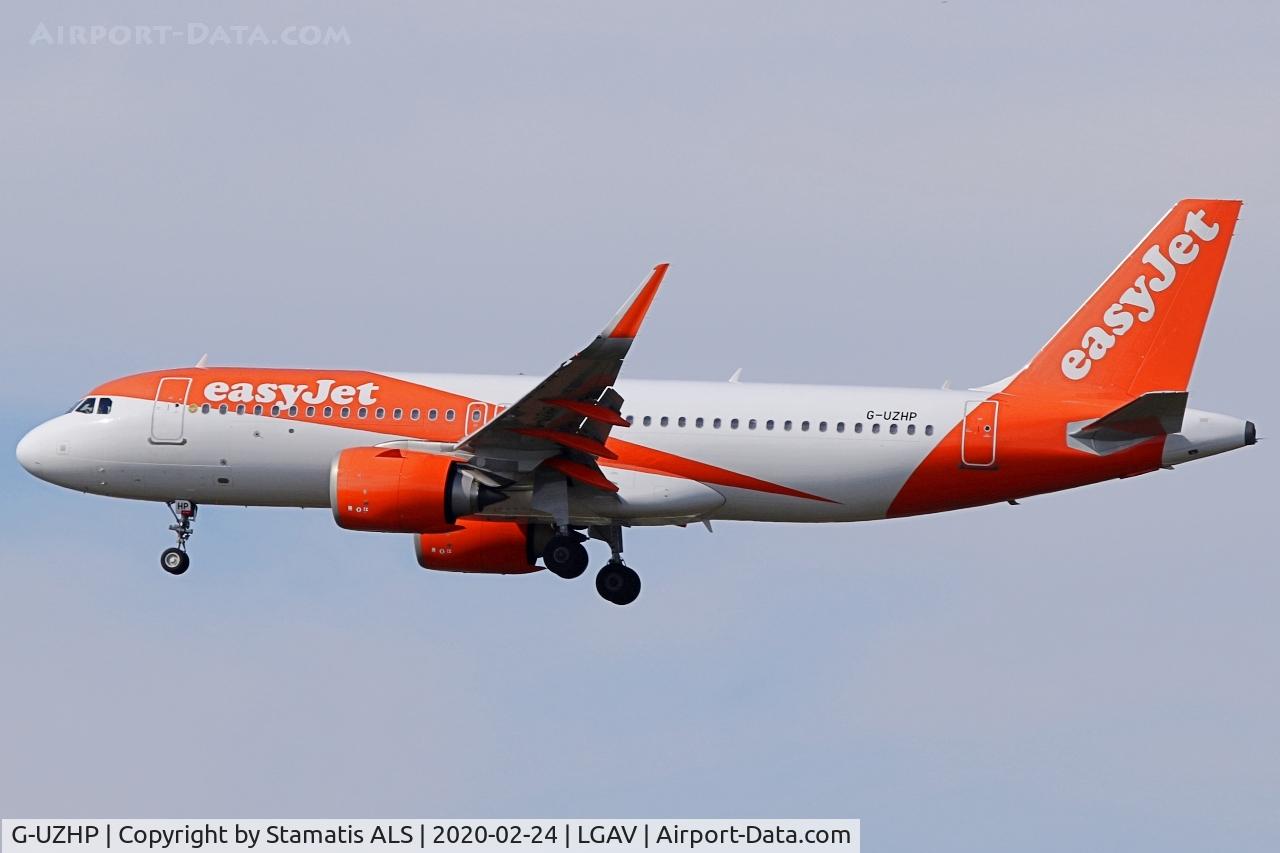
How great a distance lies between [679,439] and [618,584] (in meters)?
3.42

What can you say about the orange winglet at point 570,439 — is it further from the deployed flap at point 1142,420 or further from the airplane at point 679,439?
the deployed flap at point 1142,420

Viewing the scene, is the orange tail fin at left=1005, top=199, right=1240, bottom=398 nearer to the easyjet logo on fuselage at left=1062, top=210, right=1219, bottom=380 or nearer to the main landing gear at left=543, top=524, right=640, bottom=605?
the easyjet logo on fuselage at left=1062, top=210, right=1219, bottom=380

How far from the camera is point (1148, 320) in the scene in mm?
46625

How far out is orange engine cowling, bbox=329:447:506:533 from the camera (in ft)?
144

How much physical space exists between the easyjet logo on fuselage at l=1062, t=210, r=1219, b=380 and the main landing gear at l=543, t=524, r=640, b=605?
9.91 metres

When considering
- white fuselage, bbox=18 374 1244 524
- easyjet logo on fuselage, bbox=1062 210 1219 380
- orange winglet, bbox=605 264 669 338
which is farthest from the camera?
easyjet logo on fuselage, bbox=1062 210 1219 380

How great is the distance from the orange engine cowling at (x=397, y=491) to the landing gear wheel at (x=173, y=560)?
5746 millimetres

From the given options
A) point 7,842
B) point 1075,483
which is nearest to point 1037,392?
point 1075,483

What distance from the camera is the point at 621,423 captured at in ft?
142

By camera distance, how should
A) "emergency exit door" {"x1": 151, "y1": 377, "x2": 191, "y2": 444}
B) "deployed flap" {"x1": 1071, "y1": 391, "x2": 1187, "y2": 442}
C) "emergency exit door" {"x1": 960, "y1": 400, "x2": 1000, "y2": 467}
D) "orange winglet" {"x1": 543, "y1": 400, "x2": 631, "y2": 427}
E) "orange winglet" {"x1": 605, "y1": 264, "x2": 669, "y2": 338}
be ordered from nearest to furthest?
"orange winglet" {"x1": 605, "y1": 264, "x2": 669, "y2": 338}, "orange winglet" {"x1": 543, "y1": 400, "x2": 631, "y2": 427}, "deployed flap" {"x1": 1071, "y1": 391, "x2": 1187, "y2": 442}, "emergency exit door" {"x1": 960, "y1": 400, "x2": 1000, "y2": 467}, "emergency exit door" {"x1": 151, "y1": 377, "x2": 191, "y2": 444}

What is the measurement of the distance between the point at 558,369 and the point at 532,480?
4.12m

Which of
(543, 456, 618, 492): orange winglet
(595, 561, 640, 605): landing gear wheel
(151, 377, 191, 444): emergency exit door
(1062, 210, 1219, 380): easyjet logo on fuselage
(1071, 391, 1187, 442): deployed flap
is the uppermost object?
(1062, 210, 1219, 380): easyjet logo on fuselage

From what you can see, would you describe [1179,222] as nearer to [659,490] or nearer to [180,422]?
[659,490]

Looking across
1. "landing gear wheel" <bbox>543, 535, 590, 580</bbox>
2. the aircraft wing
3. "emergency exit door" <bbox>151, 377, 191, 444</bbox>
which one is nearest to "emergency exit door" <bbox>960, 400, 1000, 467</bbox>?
the aircraft wing
